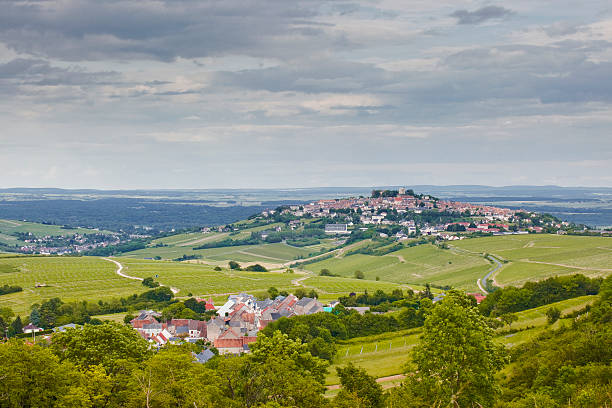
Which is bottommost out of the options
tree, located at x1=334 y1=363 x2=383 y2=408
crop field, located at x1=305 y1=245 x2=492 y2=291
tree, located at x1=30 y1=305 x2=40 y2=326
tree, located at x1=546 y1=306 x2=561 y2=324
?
crop field, located at x1=305 y1=245 x2=492 y2=291

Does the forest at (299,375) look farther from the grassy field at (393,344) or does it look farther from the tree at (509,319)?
the tree at (509,319)

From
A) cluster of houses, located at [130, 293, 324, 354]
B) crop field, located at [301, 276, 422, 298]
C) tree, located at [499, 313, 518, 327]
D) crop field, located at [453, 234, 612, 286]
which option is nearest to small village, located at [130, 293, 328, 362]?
cluster of houses, located at [130, 293, 324, 354]

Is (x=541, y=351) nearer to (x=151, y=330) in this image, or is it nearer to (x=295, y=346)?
(x=295, y=346)

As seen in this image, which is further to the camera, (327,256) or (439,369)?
(327,256)

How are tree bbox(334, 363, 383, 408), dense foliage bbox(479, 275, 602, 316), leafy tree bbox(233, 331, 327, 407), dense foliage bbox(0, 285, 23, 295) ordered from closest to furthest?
leafy tree bbox(233, 331, 327, 407) < tree bbox(334, 363, 383, 408) < dense foliage bbox(479, 275, 602, 316) < dense foliage bbox(0, 285, 23, 295)

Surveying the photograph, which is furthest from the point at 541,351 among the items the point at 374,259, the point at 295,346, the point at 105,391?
the point at 374,259

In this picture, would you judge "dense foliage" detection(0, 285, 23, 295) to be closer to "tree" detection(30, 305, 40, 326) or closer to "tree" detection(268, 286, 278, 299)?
"tree" detection(30, 305, 40, 326)

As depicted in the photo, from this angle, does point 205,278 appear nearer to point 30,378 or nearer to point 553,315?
point 553,315

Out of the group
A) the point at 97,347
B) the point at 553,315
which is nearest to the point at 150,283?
the point at 97,347
